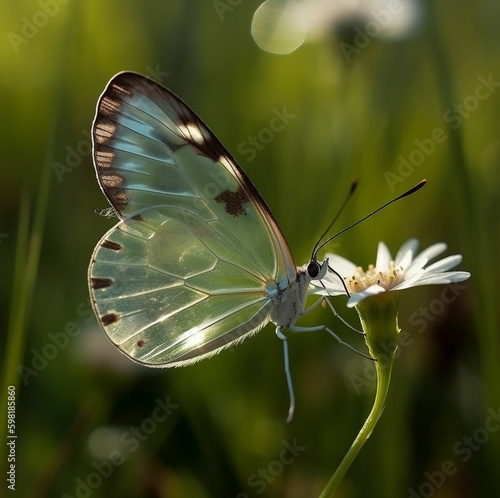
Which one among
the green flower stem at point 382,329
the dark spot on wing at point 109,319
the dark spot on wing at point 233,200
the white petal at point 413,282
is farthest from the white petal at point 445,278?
the dark spot on wing at point 109,319

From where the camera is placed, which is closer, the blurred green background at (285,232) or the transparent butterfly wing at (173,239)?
the transparent butterfly wing at (173,239)

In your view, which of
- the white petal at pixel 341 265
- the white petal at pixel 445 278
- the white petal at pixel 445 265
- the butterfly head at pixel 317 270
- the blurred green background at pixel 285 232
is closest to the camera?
the white petal at pixel 445 278

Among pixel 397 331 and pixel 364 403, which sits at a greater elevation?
pixel 397 331

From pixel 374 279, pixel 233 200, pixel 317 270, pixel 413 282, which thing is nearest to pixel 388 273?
pixel 374 279

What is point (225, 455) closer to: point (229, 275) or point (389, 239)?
point (229, 275)

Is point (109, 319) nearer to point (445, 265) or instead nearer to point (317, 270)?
point (317, 270)

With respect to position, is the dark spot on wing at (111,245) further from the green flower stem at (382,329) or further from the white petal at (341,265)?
the green flower stem at (382,329)

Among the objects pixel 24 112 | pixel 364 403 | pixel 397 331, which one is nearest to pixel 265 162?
pixel 24 112

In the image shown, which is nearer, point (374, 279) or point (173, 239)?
point (374, 279)
